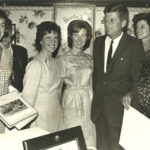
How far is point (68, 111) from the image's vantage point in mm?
2875

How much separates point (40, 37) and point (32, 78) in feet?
1.34

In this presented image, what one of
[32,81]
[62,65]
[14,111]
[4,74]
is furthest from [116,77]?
[14,111]

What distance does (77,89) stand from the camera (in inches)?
111

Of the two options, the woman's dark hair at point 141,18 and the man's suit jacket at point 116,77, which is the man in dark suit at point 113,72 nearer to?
the man's suit jacket at point 116,77

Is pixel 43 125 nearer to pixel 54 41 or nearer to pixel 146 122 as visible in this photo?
pixel 54 41

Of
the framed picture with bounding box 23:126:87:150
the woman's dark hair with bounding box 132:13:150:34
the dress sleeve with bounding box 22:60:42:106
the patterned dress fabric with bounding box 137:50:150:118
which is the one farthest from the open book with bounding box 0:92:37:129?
the woman's dark hair with bounding box 132:13:150:34

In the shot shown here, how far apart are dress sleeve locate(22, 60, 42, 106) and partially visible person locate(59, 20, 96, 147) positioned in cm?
33

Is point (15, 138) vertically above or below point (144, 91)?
below

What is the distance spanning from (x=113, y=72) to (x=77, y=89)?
16.9 inches

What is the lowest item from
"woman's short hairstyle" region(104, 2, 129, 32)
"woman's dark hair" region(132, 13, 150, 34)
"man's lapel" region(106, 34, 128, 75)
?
"man's lapel" region(106, 34, 128, 75)

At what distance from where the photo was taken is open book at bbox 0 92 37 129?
5.04ft

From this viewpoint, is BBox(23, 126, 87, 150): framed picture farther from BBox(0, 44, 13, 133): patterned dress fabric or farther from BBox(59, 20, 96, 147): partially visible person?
BBox(59, 20, 96, 147): partially visible person

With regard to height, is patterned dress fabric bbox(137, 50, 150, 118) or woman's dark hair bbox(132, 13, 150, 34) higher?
woman's dark hair bbox(132, 13, 150, 34)

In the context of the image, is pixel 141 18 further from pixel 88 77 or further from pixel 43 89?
pixel 43 89
